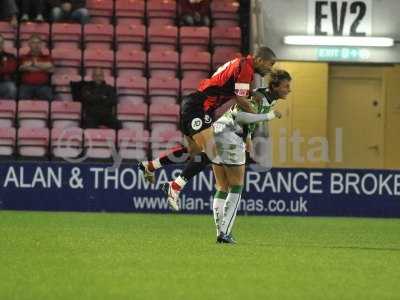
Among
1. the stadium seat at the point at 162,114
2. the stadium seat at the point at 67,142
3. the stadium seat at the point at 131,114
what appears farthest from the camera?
the stadium seat at the point at 162,114

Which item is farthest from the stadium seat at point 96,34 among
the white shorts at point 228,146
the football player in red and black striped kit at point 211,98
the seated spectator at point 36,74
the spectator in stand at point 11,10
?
the white shorts at point 228,146

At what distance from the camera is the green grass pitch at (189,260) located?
8102 mm

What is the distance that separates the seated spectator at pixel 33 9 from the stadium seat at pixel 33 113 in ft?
6.39

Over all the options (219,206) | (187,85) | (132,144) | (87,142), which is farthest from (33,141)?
(219,206)

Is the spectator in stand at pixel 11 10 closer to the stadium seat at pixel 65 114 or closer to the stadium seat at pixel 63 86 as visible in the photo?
the stadium seat at pixel 63 86

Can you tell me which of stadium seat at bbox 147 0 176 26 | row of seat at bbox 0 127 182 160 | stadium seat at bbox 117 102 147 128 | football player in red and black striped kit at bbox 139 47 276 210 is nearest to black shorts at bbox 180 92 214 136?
football player in red and black striped kit at bbox 139 47 276 210

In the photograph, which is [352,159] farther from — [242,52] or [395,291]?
[395,291]

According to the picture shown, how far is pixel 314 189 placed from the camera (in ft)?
56.9

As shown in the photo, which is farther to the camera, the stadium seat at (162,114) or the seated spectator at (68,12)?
the seated spectator at (68,12)

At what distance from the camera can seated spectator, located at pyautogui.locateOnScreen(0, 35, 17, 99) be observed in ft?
61.1

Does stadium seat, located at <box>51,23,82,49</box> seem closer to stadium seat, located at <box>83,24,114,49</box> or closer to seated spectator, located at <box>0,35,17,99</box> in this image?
stadium seat, located at <box>83,24,114,49</box>

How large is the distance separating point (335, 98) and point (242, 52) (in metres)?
2.48

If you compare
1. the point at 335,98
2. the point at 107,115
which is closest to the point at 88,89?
the point at 107,115

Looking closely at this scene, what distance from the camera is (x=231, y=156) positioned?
11.6m
